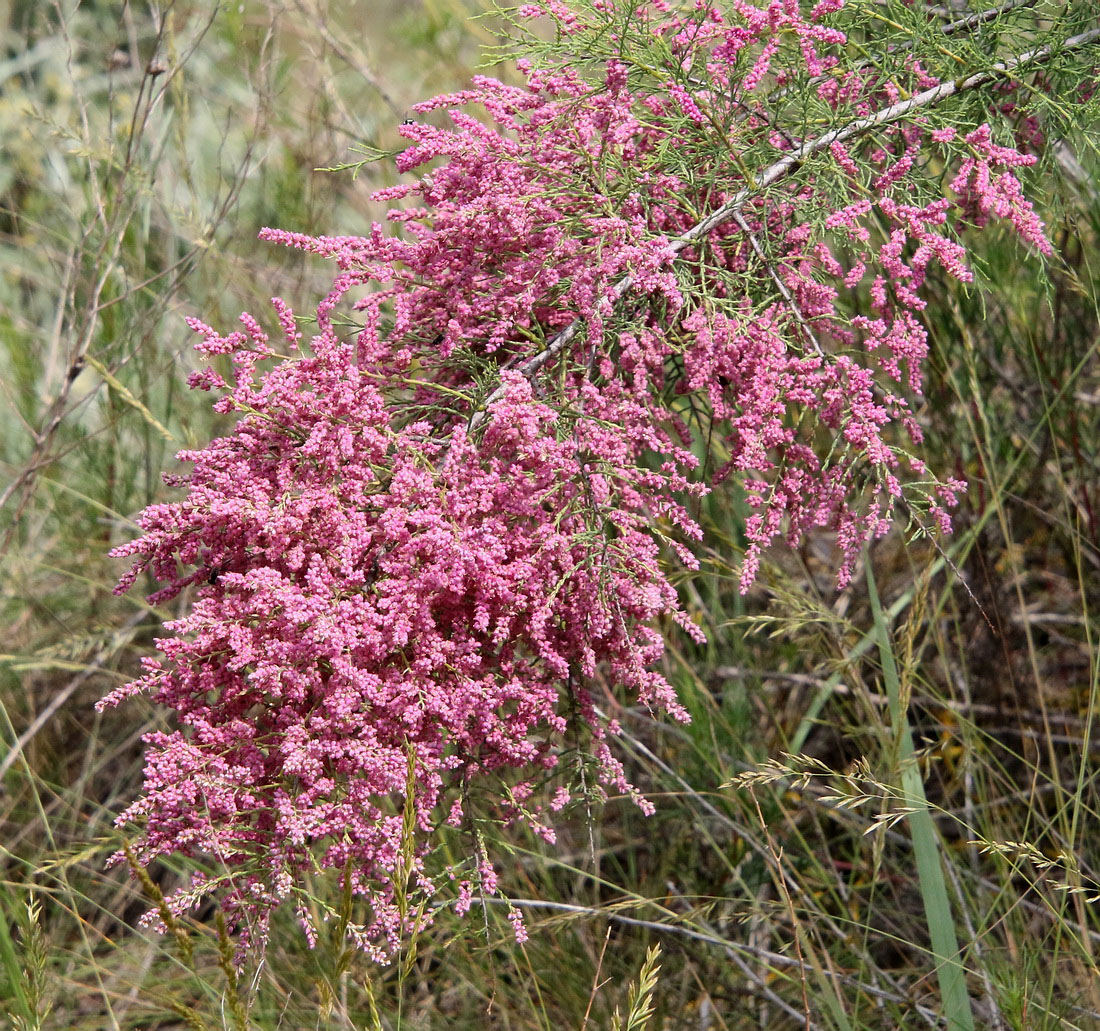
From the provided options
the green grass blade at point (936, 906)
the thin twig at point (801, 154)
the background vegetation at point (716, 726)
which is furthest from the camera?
the background vegetation at point (716, 726)

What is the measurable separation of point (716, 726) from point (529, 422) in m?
1.57

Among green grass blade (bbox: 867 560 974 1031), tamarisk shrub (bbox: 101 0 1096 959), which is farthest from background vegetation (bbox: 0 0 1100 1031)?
tamarisk shrub (bbox: 101 0 1096 959)

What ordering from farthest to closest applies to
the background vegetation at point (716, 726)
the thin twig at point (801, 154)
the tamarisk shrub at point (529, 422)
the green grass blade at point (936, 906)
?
the background vegetation at point (716, 726), the green grass blade at point (936, 906), the thin twig at point (801, 154), the tamarisk shrub at point (529, 422)

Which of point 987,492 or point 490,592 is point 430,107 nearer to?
point 490,592

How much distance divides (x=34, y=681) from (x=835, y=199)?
317 cm

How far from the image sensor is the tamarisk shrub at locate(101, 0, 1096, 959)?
151 centimetres

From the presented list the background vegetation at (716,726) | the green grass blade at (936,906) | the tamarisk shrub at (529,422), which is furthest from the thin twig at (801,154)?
the green grass blade at (936,906)

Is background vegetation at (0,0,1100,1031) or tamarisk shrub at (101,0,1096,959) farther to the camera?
background vegetation at (0,0,1100,1031)

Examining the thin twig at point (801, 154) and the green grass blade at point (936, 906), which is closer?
the thin twig at point (801, 154)

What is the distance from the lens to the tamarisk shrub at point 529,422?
1508 millimetres

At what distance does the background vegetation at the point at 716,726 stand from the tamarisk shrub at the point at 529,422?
9.4 inches

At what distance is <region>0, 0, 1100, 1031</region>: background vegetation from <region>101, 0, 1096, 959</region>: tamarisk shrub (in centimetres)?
24

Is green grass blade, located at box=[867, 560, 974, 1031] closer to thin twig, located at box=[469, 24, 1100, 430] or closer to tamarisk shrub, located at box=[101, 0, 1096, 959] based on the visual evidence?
tamarisk shrub, located at box=[101, 0, 1096, 959]

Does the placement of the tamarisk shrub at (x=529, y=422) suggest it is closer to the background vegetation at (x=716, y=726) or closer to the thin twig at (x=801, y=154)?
the thin twig at (x=801, y=154)
